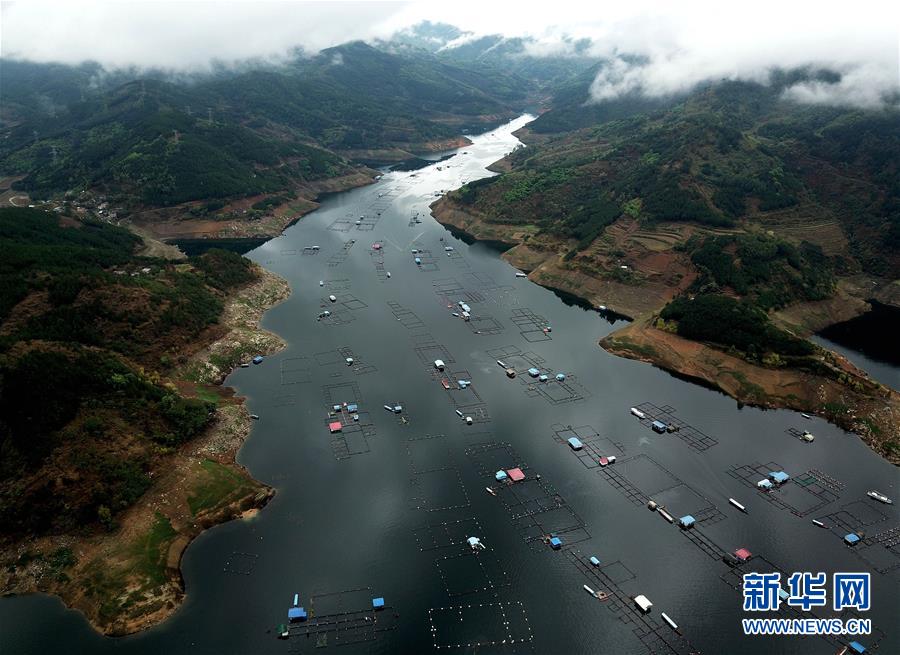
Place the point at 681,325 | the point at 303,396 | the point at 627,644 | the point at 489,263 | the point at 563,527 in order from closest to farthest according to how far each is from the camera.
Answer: the point at 627,644 < the point at 563,527 < the point at 303,396 < the point at 681,325 < the point at 489,263

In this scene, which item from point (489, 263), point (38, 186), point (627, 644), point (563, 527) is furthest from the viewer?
point (38, 186)

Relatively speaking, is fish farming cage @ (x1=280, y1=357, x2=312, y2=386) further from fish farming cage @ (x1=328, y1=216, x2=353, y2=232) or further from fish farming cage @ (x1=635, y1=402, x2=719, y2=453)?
fish farming cage @ (x1=328, y1=216, x2=353, y2=232)

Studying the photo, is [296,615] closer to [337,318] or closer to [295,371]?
[295,371]

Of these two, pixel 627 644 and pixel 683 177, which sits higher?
pixel 683 177

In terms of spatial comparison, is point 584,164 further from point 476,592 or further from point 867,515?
point 476,592

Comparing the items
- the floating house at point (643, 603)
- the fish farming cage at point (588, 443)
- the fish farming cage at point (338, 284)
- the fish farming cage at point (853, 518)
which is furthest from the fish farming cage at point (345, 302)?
the fish farming cage at point (853, 518)

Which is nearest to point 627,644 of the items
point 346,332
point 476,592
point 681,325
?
point 476,592

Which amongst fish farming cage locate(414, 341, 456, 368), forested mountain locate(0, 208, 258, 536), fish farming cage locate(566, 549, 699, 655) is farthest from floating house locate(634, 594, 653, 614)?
forested mountain locate(0, 208, 258, 536)

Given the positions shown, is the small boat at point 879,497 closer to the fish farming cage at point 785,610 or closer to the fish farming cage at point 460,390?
the fish farming cage at point 785,610
